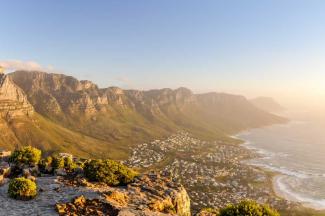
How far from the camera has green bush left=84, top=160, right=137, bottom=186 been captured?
Answer: 51.2 meters

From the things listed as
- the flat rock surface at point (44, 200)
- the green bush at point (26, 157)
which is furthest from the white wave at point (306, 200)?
the flat rock surface at point (44, 200)

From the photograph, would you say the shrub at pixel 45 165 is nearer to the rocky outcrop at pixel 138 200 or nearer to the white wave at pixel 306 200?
the rocky outcrop at pixel 138 200

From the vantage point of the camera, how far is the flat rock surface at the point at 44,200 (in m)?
35.2

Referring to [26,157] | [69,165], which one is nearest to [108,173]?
[69,165]

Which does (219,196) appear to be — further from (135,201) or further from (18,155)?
(135,201)

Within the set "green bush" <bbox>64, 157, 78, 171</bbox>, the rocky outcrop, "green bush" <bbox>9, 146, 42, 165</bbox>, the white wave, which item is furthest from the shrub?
the white wave

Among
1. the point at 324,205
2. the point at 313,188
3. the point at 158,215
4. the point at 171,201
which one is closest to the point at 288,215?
the point at 324,205

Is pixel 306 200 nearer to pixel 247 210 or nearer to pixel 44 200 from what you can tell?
pixel 247 210

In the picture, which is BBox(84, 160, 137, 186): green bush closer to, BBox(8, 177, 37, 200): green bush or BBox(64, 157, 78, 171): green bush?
BBox(64, 157, 78, 171): green bush

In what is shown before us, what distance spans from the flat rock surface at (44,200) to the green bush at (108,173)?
6730 mm

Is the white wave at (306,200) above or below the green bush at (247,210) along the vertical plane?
below

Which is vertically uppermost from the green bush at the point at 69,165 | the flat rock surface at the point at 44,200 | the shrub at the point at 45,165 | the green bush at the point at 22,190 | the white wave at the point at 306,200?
the green bush at the point at 22,190

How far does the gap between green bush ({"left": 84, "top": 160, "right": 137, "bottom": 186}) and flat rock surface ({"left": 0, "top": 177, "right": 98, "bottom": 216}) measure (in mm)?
6730

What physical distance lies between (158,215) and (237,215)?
451 inches
